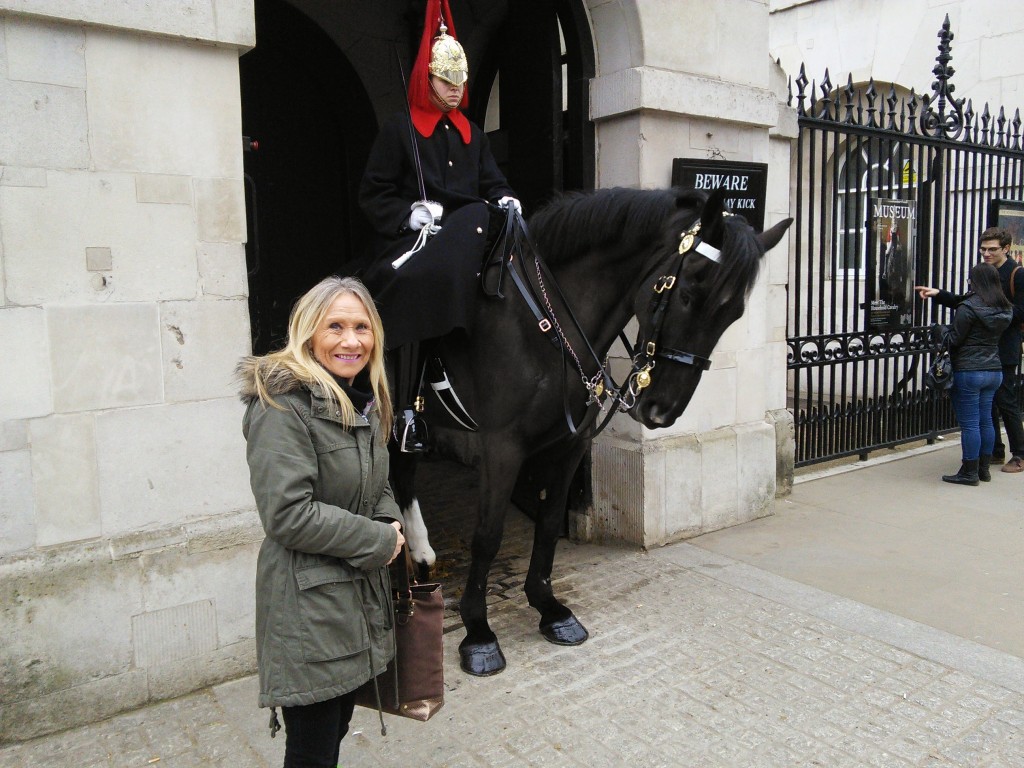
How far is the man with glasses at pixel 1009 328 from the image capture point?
7020 mm

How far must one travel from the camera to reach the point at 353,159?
7.05 meters

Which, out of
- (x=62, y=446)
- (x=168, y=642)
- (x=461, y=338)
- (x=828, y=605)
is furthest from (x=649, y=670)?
(x=62, y=446)

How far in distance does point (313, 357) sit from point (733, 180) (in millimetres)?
3962

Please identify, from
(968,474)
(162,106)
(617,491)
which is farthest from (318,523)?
(968,474)

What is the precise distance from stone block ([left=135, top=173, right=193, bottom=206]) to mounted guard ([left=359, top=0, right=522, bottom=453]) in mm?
838

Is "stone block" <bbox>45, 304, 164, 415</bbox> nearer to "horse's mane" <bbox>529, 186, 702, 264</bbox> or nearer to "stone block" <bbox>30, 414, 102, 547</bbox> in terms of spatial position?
"stone block" <bbox>30, 414, 102, 547</bbox>

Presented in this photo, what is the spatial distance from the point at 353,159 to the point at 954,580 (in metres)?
5.62

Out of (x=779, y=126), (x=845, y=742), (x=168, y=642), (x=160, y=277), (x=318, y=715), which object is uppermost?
(x=779, y=126)

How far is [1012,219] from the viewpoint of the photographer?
342 inches

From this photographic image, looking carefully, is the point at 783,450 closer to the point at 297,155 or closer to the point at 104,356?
the point at 297,155

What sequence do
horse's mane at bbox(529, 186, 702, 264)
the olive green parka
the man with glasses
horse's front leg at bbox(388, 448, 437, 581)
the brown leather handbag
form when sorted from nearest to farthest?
1. the olive green parka
2. the brown leather handbag
3. horse's mane at bbox(529, 186, 702, 264)
4. horse's front leg at bbox(388, 448, 437, 581)
5. the man with glasses

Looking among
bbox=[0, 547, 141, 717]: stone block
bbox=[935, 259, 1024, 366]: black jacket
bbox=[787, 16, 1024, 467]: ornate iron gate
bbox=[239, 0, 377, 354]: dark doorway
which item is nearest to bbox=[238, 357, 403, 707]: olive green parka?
bbox=[0, 547, 141, 717]: stone block

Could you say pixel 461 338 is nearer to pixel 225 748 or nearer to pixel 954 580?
pixel 225 748

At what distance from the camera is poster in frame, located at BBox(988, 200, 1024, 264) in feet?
27.7
